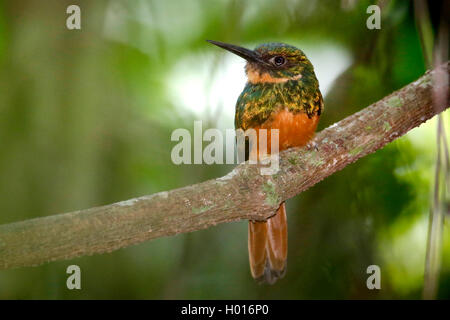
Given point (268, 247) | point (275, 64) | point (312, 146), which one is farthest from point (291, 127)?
point (268, 247)

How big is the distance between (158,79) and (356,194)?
1.70 metres

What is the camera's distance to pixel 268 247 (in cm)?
290

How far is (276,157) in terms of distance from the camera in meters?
2.36

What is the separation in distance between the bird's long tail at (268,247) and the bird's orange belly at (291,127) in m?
0.48

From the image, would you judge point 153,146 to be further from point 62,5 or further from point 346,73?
point 346,73

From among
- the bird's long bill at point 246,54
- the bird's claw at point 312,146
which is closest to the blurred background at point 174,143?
the bird's long bill at point 246,54

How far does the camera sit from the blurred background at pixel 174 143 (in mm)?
2898

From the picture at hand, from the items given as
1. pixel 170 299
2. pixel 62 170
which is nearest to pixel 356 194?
pixel 170 299

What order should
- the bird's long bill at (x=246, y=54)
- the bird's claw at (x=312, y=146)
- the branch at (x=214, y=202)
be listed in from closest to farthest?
the branch at (x=214, y=202), the bird's claw at (x=312, y=146), the bird's long bill at (x=246, y=54)

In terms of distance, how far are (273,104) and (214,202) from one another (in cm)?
92

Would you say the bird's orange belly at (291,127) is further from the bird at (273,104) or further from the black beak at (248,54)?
the black beak at (248,54)

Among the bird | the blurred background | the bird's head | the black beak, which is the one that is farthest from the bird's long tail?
the black beak

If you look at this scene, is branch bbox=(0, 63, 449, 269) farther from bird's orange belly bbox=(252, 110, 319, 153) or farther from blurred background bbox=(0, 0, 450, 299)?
blurred background bbox=(0, 0, 450, 299)

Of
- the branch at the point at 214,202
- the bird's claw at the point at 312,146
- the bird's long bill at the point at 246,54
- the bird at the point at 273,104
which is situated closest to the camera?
the branch at the point at 214,202
